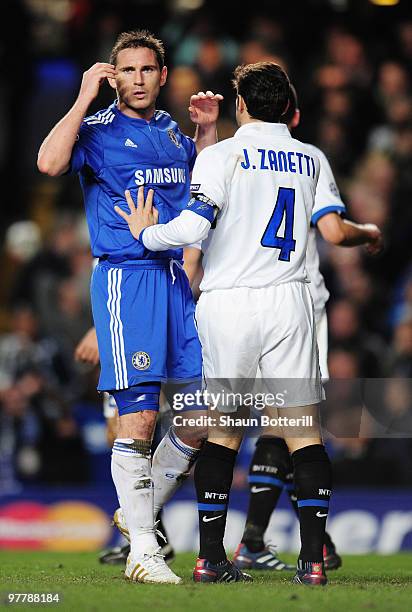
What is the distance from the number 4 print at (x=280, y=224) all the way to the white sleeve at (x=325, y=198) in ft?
3.91

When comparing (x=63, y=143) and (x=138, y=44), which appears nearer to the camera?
(x=63, y=143)

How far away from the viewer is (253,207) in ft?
19.0

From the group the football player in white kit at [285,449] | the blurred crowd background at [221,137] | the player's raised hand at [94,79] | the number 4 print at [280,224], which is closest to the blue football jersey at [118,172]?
the player's raised hand at [94,79]

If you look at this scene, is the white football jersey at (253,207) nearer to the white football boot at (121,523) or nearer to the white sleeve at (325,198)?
the white sleeve at (325,198)

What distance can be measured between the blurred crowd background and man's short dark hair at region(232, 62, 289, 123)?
3805 mm

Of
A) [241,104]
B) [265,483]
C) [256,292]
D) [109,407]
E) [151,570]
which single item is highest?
[241,104]

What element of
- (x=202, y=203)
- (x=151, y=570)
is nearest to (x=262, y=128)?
(x=202, y=203)

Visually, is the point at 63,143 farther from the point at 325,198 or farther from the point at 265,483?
the point at 265,483

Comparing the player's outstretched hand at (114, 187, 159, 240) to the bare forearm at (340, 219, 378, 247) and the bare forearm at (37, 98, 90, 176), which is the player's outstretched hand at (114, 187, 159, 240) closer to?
the bare forearm at (37, 98, 90, 176)

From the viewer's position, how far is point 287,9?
14797 mm

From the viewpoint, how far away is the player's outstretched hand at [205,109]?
6.47 meters

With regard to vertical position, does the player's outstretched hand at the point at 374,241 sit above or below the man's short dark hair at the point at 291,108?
below

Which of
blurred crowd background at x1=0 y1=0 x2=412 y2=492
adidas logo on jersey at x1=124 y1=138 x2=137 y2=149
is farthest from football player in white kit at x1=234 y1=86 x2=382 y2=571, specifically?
blurred crowd background at x1=0 y1=0 x2=412 y2=492

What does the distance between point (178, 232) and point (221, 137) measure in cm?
625
